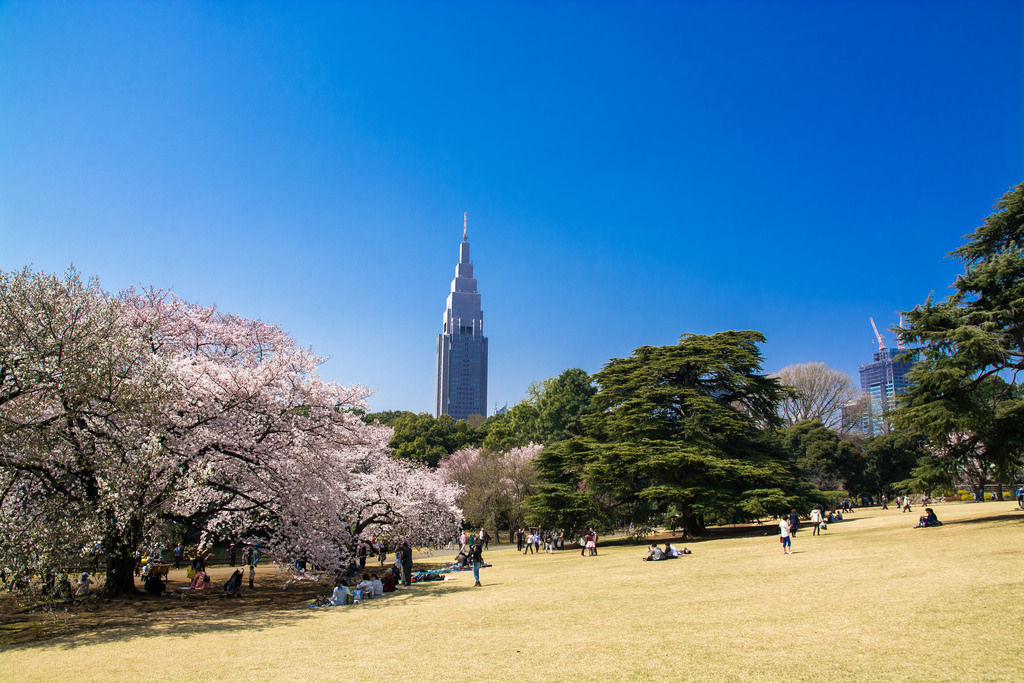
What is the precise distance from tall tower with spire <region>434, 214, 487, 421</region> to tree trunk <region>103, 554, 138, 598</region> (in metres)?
153

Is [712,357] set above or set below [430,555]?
above

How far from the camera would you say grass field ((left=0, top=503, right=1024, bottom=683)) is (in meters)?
7.52

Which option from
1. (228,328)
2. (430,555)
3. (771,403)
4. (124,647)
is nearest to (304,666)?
(124,647)

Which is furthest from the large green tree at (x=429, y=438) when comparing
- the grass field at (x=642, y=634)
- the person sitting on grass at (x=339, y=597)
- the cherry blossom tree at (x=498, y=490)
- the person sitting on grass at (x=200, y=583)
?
the grass field at (x=642, y=634)

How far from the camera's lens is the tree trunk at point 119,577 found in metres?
16.4

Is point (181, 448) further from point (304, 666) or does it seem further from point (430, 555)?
point (430, 555)

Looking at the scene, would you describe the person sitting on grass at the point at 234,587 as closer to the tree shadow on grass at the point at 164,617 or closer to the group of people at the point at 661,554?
the tree shadow on grass at the point at 164,617

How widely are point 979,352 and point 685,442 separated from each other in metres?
13.7

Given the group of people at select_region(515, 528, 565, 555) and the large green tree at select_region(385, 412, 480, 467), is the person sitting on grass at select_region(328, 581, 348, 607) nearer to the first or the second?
the group of people at select_region(515, 528, 565, 555)

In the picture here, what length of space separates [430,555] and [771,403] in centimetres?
2113

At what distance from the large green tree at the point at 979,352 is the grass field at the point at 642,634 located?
7.25m

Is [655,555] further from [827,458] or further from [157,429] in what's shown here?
[827,458]

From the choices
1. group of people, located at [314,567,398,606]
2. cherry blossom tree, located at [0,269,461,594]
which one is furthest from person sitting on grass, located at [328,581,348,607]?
cherry blossom tree, located at [0,269,461,594]

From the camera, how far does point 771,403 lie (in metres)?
33.8
